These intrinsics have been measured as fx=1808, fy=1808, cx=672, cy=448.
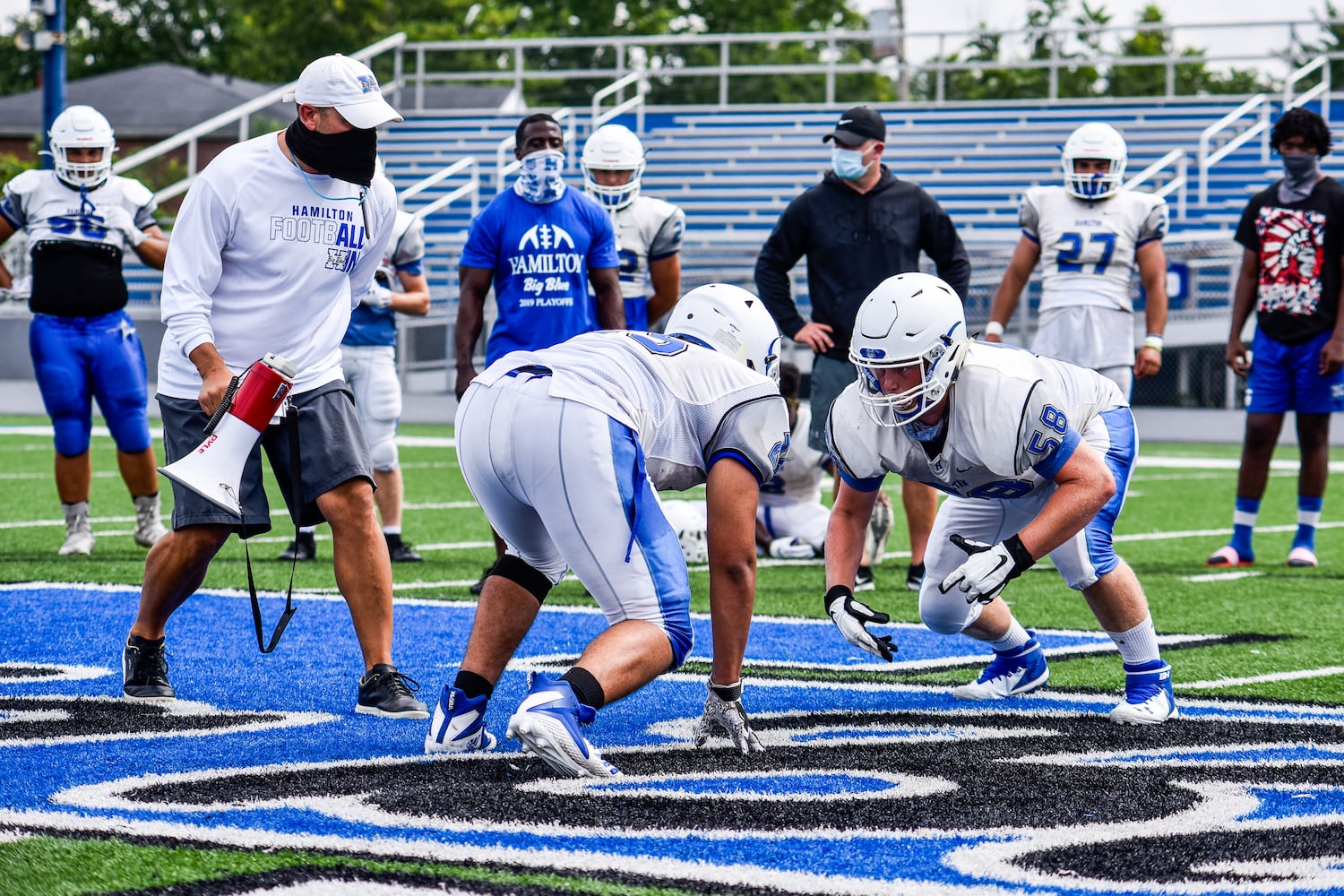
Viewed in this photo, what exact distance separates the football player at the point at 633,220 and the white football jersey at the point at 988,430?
363cm

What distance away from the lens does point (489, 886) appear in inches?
120

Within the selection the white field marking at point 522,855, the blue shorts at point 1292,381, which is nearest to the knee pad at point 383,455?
the blue shorts at point 1292,381

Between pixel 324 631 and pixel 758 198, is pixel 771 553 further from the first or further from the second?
pixel 758 198

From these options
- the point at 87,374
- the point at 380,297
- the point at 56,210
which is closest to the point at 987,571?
the point at 380,297

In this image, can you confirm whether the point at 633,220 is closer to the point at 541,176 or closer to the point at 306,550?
the point at 541,176

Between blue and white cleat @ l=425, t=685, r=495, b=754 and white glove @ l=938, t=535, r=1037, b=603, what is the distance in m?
1.14

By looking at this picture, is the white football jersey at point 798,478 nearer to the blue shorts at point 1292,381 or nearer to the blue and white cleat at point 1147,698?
the blue shorts at point 1292,381

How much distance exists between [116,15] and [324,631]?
56.1 metres

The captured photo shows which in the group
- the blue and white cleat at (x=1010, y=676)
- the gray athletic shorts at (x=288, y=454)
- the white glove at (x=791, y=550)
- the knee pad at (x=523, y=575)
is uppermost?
the gray athletic shorts at (x=288, y=454)

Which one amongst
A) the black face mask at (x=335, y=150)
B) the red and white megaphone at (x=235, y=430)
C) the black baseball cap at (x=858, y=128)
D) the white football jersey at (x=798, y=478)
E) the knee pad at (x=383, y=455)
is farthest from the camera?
the white football jersey at (x=798, y=478)

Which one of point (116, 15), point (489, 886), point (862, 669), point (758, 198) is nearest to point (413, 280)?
point (862, 669)

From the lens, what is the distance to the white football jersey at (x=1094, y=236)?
8039 mm

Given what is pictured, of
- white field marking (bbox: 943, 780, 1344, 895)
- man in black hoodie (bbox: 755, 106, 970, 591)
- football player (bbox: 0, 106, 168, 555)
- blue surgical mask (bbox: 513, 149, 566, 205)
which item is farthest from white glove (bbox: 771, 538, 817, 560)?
white field marking (bbox: 943, 780, 1344, 895)

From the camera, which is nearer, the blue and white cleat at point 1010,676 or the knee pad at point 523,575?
the knee pad at point 523,575
